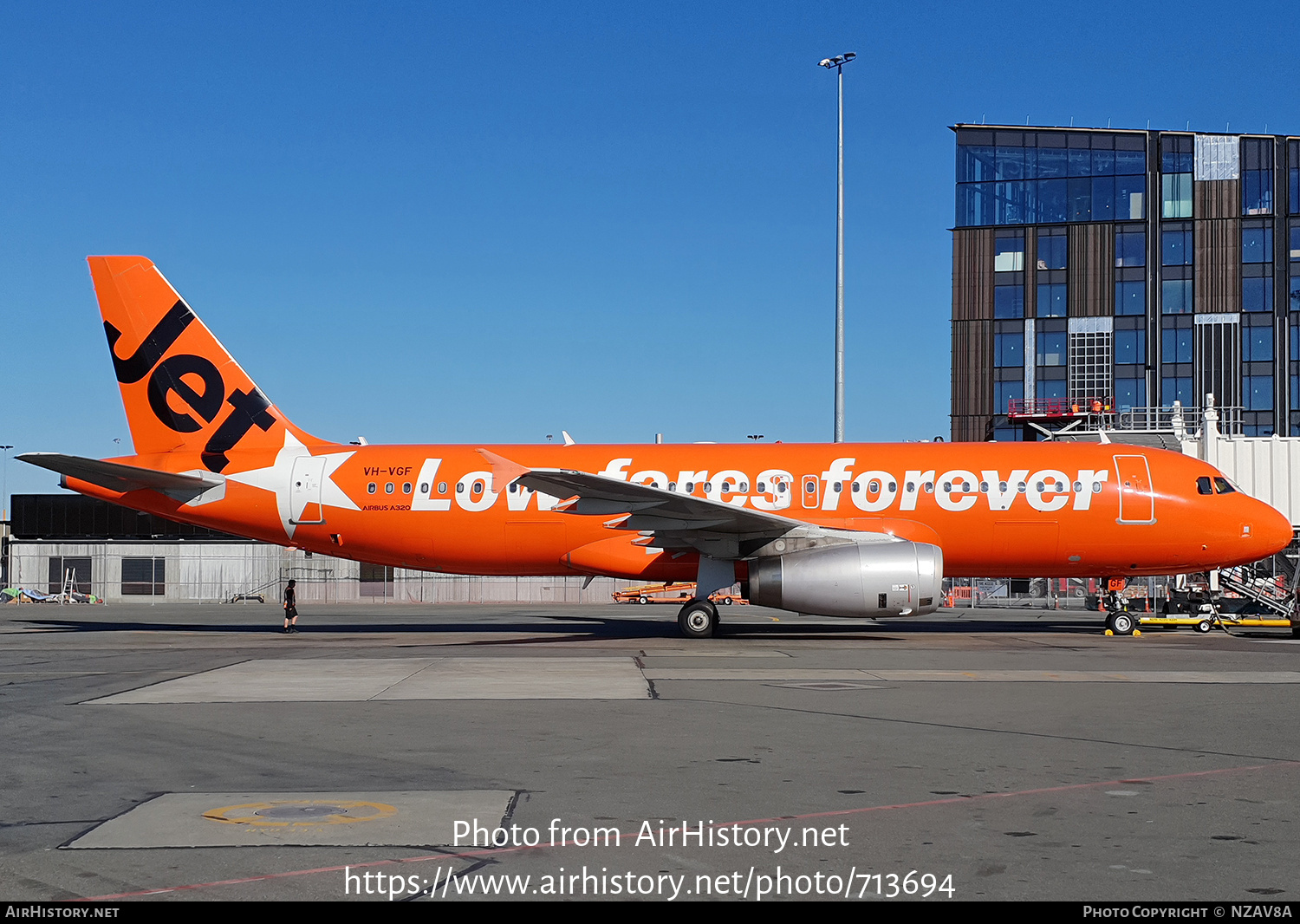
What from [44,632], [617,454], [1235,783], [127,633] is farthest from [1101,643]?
[44,632]

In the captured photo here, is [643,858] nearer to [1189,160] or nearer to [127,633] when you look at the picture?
[127,633]

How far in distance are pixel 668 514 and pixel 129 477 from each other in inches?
463

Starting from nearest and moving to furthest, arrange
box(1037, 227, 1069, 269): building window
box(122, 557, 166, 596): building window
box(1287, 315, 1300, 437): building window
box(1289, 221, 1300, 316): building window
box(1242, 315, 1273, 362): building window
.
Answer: box(122, 557, 166, 596): building window → box(1289, 221, 1300, 316): building window → box(1287, 315, 1300, 437): building window → box(1242, 315, 1273, 362): building window → box(1037, 227, 1069, 269): building window

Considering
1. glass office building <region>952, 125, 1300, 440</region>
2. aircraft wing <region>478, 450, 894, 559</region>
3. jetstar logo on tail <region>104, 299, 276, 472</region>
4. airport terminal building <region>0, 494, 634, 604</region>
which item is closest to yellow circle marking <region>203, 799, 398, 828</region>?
aircraft wing <region>478, 450, 894, 559</region>

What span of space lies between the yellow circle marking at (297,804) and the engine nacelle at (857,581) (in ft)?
48.7

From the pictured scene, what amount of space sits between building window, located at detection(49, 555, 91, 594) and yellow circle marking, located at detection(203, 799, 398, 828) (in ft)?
198

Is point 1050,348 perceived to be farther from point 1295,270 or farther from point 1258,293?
point 1295,270

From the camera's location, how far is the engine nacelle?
865 inches

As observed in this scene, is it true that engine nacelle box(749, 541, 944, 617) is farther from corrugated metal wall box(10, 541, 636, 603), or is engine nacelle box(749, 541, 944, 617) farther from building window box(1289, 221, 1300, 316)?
building window box(1289, 221, 1300, 316)

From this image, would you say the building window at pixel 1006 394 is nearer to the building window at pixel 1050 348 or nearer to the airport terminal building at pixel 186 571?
the building window at pixel 1050 348

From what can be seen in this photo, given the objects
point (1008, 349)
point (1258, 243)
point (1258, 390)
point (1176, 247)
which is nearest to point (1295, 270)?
point (1258, 243)

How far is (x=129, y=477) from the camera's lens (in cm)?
2550

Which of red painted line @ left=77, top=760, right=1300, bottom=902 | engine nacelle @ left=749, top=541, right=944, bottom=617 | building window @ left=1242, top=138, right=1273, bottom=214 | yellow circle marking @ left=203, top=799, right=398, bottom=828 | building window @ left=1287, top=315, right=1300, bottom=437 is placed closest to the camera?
red painted line @ left=77, top=760, right=1300, bottom=902

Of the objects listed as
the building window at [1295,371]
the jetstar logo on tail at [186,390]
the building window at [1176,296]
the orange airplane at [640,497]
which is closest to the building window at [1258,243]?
the building window at [1176,296]
